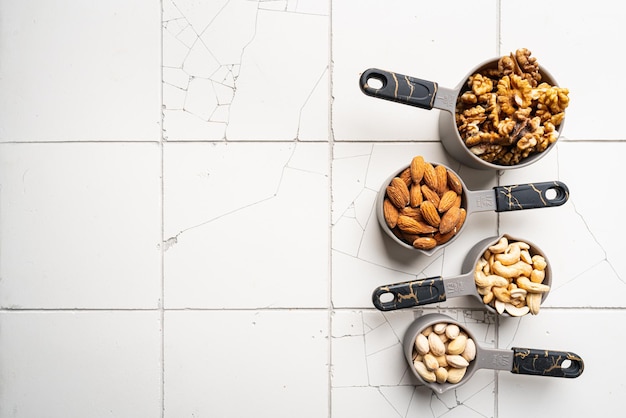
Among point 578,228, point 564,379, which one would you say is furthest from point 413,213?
point 564,379

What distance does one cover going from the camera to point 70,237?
28.4 inches

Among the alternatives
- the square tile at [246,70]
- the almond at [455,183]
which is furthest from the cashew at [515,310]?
the square tile at [246,70]

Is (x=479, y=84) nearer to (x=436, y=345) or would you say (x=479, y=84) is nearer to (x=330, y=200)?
(x=330, y=200)

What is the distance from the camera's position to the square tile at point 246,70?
2.33 ft

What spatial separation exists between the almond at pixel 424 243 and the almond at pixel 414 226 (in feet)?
0.04

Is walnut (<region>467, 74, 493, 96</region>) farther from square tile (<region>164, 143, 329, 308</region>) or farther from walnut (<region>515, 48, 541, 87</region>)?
square tile (<region>164, 143, 329, 308</region>)

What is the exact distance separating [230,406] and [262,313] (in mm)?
176

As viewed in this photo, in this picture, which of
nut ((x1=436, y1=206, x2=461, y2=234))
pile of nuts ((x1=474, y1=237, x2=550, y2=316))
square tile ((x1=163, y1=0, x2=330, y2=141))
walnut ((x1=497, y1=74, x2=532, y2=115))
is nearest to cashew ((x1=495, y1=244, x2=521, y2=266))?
pile of nuts ((x1=474, y1=237, x2=550, y2=316))

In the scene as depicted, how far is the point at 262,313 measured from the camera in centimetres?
72

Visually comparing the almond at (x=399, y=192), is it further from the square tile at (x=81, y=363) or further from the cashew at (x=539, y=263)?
the square tile at (x=81, y=363)

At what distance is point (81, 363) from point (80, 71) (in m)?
0.52

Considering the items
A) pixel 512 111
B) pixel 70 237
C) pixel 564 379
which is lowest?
pixel 564 379

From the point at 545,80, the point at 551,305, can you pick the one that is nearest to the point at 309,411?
the point at 551,305

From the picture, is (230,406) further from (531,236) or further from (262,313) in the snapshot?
(531,236)
